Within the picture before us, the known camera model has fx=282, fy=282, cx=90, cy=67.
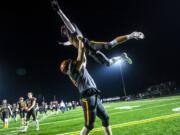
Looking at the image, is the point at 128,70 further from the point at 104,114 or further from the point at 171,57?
the point at 104,114

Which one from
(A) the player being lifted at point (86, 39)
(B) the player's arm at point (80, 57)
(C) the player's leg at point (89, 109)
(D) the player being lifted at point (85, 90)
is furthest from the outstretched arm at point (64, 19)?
(C) the player's leg at point (89, 109)

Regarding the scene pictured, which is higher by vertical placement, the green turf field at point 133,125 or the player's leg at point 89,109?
the player's leg at point 89,109

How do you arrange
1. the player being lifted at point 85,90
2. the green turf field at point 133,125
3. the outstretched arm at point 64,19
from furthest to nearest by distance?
1. the green turf field at point 133,125
2. the player being lifted at point 85,90
3. the outstretched arm at point 64,19

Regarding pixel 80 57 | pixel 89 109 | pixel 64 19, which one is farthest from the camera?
pixel 89 109

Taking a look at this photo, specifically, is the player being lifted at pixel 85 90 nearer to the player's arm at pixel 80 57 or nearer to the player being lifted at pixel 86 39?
the player's arm at pixel 80 57

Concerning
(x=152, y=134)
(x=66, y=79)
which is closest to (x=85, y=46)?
(x=152, y=134)

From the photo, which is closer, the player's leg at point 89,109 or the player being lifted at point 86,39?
the player being lifted at point 86,39

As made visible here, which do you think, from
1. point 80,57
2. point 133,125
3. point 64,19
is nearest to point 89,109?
point 80,57

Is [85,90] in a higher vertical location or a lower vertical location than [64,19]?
lower

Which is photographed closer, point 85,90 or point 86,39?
point 86,39

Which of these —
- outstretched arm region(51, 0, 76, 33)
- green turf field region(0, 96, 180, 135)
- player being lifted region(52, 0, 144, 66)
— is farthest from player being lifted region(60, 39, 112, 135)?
green turf field region(0, 96, 180, 135)

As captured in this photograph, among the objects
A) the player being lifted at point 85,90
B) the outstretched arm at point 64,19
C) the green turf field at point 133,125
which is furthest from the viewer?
the green turf field at point 133,125

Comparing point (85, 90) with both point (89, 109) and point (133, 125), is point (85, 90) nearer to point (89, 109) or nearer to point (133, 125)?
point (89, 109)

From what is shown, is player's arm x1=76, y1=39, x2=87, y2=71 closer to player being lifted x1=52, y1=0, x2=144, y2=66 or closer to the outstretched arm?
player being lifted x1=52, y1=0, x2=144, y2=66
